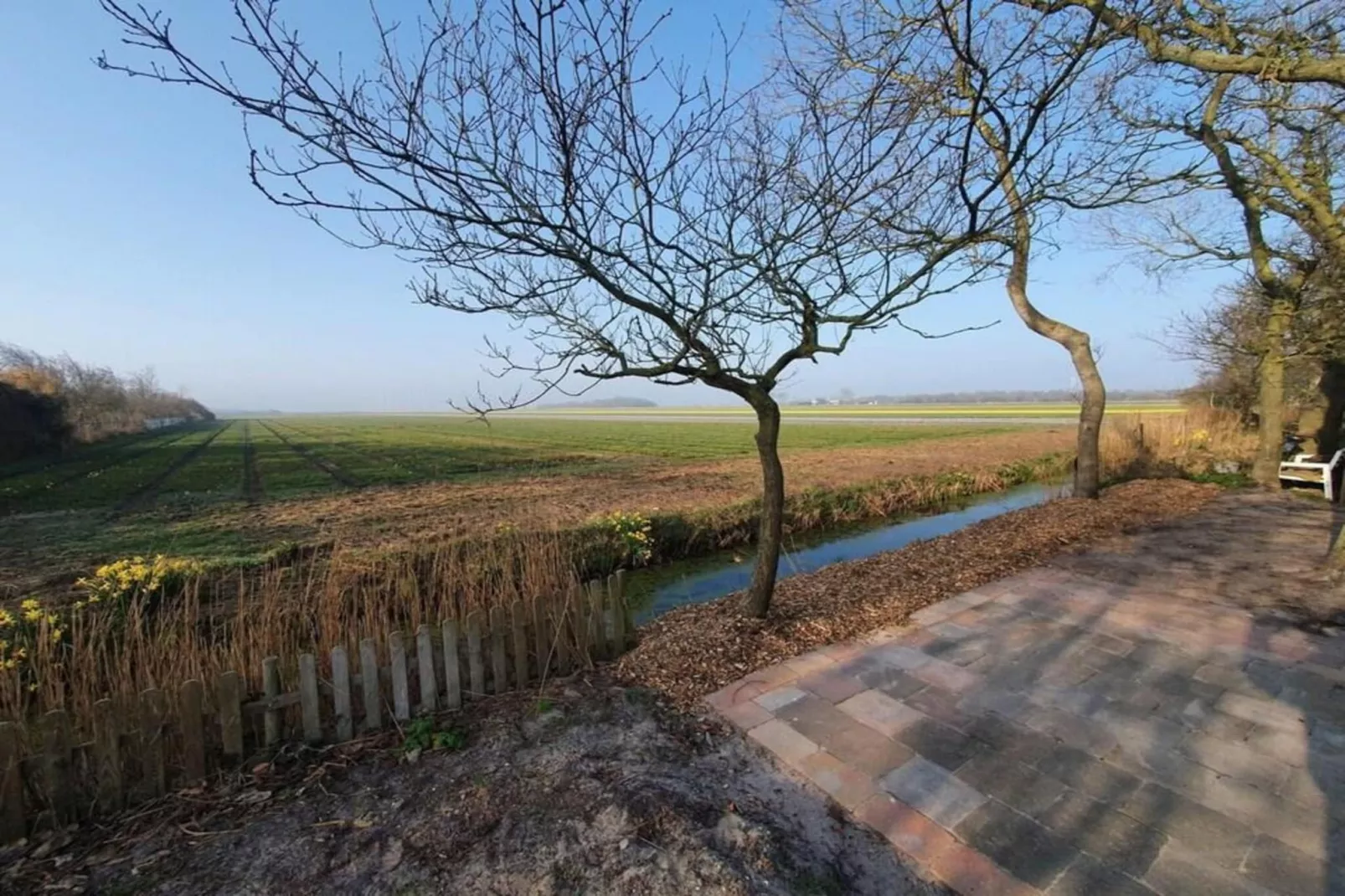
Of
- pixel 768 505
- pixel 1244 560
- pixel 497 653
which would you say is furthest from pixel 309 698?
pixel 1244 560

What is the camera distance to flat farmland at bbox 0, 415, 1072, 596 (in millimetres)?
9547

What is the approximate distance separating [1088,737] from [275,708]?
429 cm

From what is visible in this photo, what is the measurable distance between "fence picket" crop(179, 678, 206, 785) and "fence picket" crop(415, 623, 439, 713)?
102cm

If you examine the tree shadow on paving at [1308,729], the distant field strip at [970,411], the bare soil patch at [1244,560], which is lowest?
the tree shadow on paving at [1308,729]

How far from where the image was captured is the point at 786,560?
875cm

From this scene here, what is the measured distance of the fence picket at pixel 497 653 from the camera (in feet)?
11.9

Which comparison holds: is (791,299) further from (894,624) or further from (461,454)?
(461,454)

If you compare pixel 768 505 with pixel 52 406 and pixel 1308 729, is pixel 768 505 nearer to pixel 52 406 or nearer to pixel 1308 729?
pixel 1308 729

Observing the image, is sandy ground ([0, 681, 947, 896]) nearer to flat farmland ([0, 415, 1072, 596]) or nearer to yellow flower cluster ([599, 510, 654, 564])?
flat farmland ([0, 415, 1072, 596])

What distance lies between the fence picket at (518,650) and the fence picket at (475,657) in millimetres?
208

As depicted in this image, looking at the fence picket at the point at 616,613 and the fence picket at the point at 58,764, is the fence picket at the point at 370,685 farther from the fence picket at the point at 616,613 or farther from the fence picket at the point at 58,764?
the fence picket at the point at 616,613

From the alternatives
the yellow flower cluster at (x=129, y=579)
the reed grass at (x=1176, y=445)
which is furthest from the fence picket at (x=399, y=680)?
the reed grass at (x=1176, y=445)

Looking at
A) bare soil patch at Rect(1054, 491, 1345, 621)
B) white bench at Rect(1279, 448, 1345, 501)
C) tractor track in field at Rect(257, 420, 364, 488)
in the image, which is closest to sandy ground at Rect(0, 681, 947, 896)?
bare soil patch at Rect(1054, 491, 1345, 621)

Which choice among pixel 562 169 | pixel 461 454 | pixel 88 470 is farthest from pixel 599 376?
pixel 88 470
